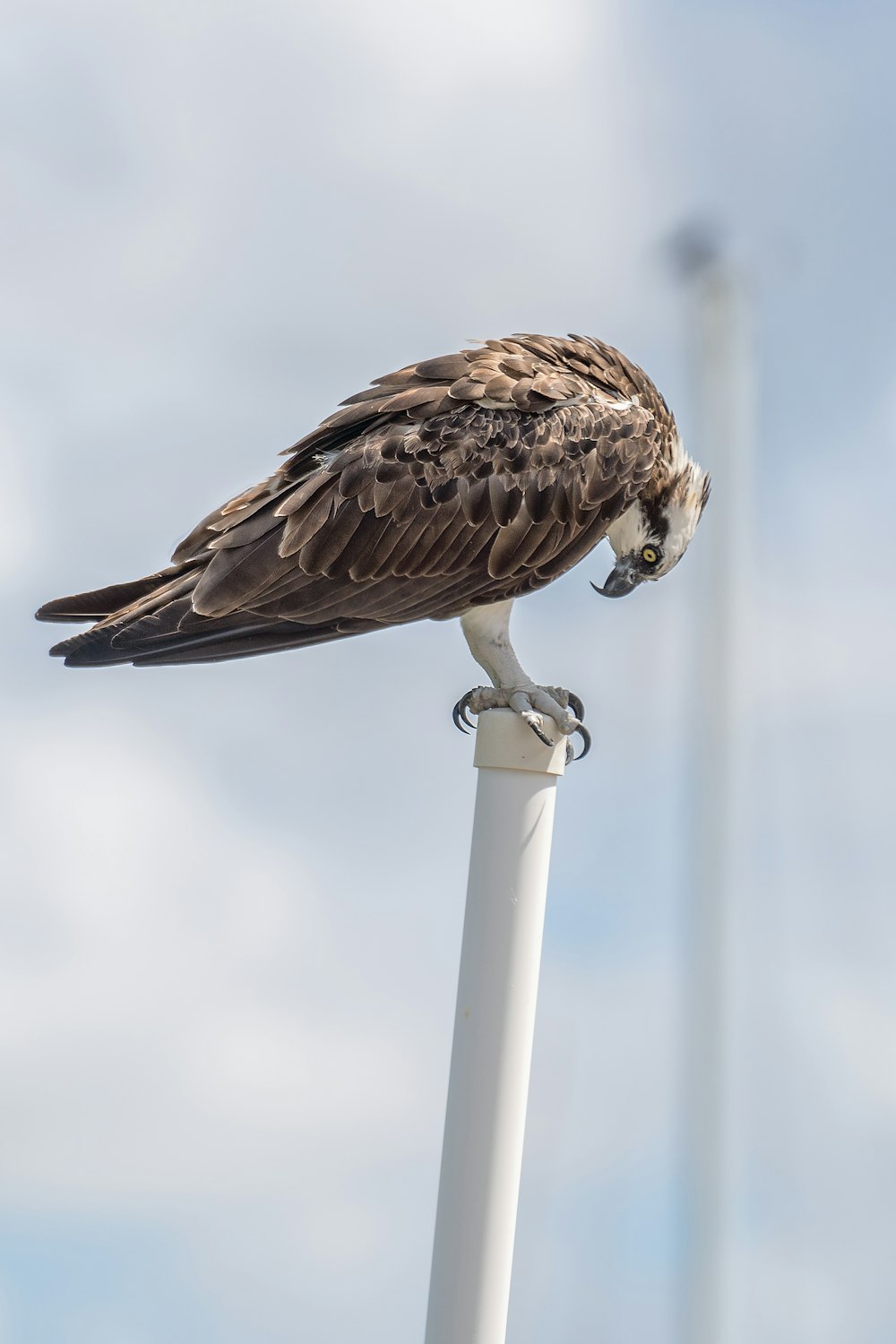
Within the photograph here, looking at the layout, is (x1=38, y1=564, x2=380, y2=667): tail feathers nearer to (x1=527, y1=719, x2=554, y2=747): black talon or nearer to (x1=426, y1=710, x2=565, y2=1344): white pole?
(x1=527, y1=719, x2=554, y2=747): black talon

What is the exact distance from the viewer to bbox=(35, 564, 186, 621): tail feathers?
793cm

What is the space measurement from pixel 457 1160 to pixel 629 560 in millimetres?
4301

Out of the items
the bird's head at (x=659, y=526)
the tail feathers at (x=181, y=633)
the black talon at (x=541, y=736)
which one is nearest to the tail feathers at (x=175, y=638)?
the tail feathers at (x=181, y=633)

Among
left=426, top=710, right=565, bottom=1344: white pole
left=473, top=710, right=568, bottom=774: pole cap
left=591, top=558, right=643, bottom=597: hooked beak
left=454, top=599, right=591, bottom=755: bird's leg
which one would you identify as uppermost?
left=591, top=558, right=643, bottom=597: hooked beak

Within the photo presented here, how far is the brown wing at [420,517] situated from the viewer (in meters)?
7.53

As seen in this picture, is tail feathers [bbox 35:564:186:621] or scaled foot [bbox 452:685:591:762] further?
tail feathers [bbox 35:564:186:621]

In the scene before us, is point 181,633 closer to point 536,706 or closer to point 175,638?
point 175,638

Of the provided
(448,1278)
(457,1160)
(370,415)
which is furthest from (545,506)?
(448,1278)

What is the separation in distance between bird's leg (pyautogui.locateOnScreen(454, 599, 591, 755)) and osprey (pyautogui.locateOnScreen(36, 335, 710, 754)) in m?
0.01

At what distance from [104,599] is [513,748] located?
299 centimetres

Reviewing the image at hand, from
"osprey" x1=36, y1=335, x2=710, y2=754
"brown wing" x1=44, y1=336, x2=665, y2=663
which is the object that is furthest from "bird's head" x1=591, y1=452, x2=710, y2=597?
"brown wing" x1=44, y1=336, x2=665, y2=663

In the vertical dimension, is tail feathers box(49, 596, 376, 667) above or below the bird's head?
below

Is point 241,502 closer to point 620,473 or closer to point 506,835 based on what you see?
point 620,473

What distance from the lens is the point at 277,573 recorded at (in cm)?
752
